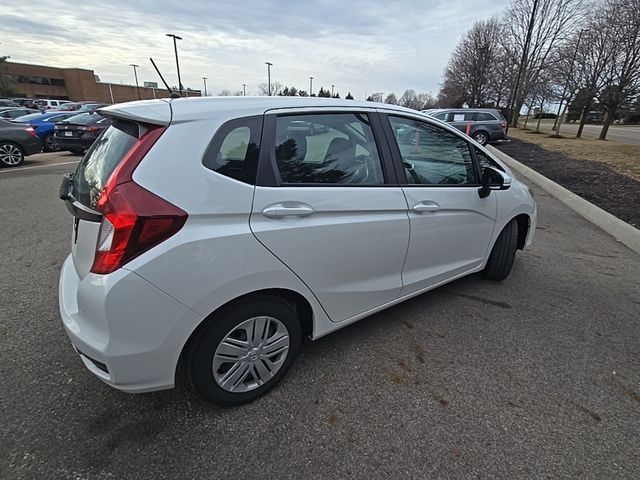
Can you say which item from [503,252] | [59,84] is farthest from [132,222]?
[59,84]

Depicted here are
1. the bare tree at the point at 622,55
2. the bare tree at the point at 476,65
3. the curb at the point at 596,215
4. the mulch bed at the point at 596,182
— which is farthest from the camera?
the bare tree at the point at 476,65

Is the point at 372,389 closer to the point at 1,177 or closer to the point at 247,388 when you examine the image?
the point at 247,388

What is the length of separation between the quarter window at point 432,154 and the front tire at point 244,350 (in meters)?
1.34

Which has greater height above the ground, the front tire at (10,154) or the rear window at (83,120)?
A: the rear window at (83,120)

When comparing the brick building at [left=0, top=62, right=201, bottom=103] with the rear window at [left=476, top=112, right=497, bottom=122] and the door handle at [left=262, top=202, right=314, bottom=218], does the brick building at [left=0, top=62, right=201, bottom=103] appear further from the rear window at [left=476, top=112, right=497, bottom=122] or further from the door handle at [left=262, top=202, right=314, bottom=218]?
the door handle at [left=262, top=202, right=314, bottom=218]

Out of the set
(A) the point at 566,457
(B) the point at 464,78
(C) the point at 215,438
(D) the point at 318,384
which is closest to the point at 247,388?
(C) the point at 215,438

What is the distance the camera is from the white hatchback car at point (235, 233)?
1.63m

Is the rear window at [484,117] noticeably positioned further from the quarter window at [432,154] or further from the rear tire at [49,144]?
the rear tire at [49,144]

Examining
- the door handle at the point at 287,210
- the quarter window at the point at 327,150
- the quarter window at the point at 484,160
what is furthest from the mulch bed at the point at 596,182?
the door handle at the point at 287,210

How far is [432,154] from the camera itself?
2.92m

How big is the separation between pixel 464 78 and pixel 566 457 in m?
47.8

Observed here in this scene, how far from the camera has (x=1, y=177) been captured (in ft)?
27.5

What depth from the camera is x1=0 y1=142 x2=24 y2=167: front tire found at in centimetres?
962

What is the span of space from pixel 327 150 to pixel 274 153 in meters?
0.43
